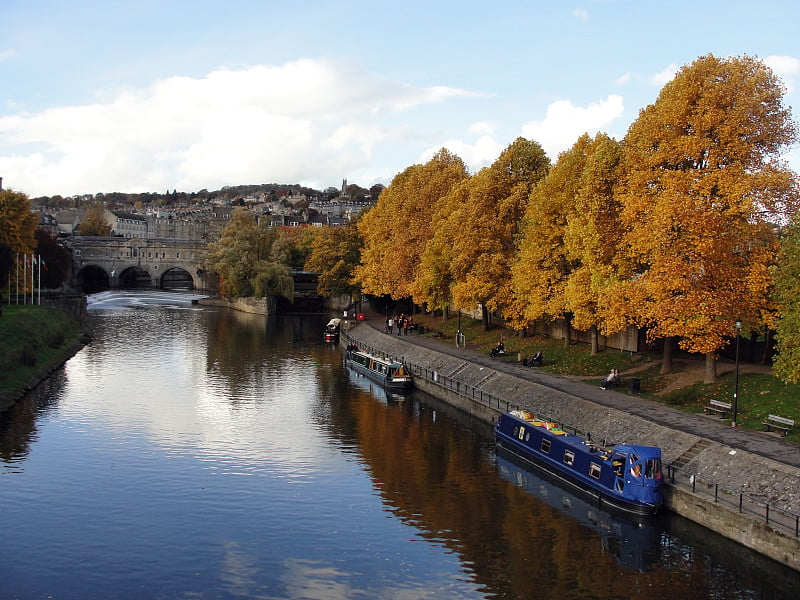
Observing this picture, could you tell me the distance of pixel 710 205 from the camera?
128ft

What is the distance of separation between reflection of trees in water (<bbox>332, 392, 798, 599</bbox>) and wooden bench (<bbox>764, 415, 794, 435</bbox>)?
23.7ft

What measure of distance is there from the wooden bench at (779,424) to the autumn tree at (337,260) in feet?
264

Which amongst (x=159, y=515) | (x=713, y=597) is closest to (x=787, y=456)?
(x=713, y=597)

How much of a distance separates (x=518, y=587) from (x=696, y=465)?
35.3 feet

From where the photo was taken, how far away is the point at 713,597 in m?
24.4

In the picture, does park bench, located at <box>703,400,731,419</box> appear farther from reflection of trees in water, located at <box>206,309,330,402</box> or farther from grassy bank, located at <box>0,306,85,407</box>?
grassy bank, located at <box>0,306,85,407</box>

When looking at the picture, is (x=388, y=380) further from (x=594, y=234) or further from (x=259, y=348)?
(x=259, y=348)

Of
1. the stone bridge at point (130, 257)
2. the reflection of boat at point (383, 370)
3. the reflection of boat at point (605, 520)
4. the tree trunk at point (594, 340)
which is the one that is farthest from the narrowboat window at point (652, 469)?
the stone bridge at point (130, 257)

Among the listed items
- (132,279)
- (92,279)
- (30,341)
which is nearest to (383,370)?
(30,341)

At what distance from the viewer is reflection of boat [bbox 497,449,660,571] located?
27984 millimetres

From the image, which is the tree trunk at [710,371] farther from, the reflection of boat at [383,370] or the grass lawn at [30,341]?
the grass lawn at [30,341]

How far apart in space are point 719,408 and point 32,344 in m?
52.3

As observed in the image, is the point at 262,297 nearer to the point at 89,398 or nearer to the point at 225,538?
the point at 89,398

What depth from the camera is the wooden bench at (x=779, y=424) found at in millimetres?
32844
